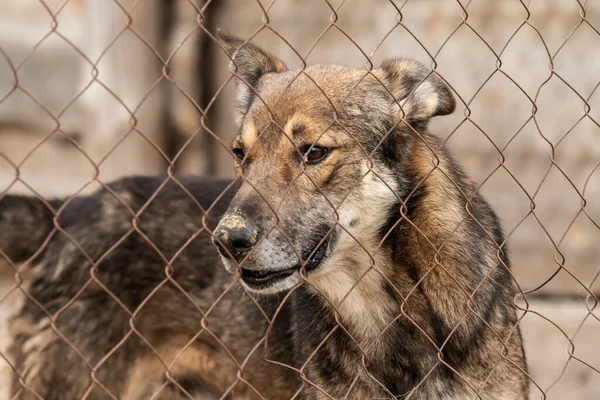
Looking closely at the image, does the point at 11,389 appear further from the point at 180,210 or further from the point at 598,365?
the point at 598,365

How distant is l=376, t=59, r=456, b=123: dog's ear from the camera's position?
128 inches

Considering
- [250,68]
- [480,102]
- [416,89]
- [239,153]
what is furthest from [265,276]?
[480,102]

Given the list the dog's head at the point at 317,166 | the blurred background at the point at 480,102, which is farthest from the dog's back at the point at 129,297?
the dog's head at the point at 317,166

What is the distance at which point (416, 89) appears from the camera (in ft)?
10.9

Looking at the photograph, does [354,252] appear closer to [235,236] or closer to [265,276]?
[265,276]

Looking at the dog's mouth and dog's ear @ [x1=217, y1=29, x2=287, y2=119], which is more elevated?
dog's ear @ [x1=217, y1=29, x2=287, y2=119]

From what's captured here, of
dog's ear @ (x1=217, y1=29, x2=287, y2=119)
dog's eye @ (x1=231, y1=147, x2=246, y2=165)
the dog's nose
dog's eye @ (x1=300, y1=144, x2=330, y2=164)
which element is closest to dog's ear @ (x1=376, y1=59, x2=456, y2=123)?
dog's eye @ (x1=300, y1=144, x2=330, y2=164)

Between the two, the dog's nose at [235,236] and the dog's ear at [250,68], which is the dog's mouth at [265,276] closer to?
the dog's nose at [235,236]

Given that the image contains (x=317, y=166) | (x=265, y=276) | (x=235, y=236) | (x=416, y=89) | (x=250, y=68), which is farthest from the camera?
(x=250, y=68)

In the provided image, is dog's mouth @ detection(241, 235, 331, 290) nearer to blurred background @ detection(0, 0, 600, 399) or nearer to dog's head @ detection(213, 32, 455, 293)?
dog's head @ detection(213, 32, 455, 293)

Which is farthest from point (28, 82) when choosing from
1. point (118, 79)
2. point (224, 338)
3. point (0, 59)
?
point (224, 338)

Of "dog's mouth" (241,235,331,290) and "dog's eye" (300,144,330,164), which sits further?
"dog's eye" (300,144,330,164)

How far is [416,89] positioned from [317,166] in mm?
559

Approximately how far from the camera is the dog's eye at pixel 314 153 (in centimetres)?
312
